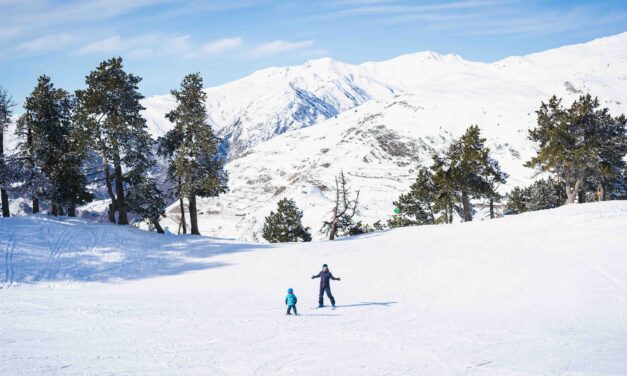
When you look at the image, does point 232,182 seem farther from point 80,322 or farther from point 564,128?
→ point 80,322

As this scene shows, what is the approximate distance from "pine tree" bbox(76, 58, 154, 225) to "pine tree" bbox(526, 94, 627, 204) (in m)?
36.0

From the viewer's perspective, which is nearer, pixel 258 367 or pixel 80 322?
pixel 258 367

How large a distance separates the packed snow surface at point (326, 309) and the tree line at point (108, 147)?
150 inches

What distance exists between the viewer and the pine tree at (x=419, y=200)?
51531 millimetres

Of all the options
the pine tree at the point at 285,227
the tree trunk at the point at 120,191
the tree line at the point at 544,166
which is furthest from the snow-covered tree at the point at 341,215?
the tree trunk at the point at 120,191

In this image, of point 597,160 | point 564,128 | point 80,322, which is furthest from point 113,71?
point 597,160

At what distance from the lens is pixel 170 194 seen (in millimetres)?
40562

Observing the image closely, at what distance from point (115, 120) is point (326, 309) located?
2475 centimetres

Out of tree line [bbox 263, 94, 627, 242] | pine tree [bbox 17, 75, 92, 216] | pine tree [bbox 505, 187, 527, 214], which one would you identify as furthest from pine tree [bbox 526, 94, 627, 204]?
pine tree [bbox 17, 75, 92, 216]

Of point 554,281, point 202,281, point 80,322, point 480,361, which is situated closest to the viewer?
point 480,361

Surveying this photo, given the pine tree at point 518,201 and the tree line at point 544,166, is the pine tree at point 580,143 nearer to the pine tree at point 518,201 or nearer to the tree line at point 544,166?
the tree line at point 544,166

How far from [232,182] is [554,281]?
511 ft

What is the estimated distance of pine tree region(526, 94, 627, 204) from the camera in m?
41.3

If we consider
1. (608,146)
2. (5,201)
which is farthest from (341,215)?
(5,201)
